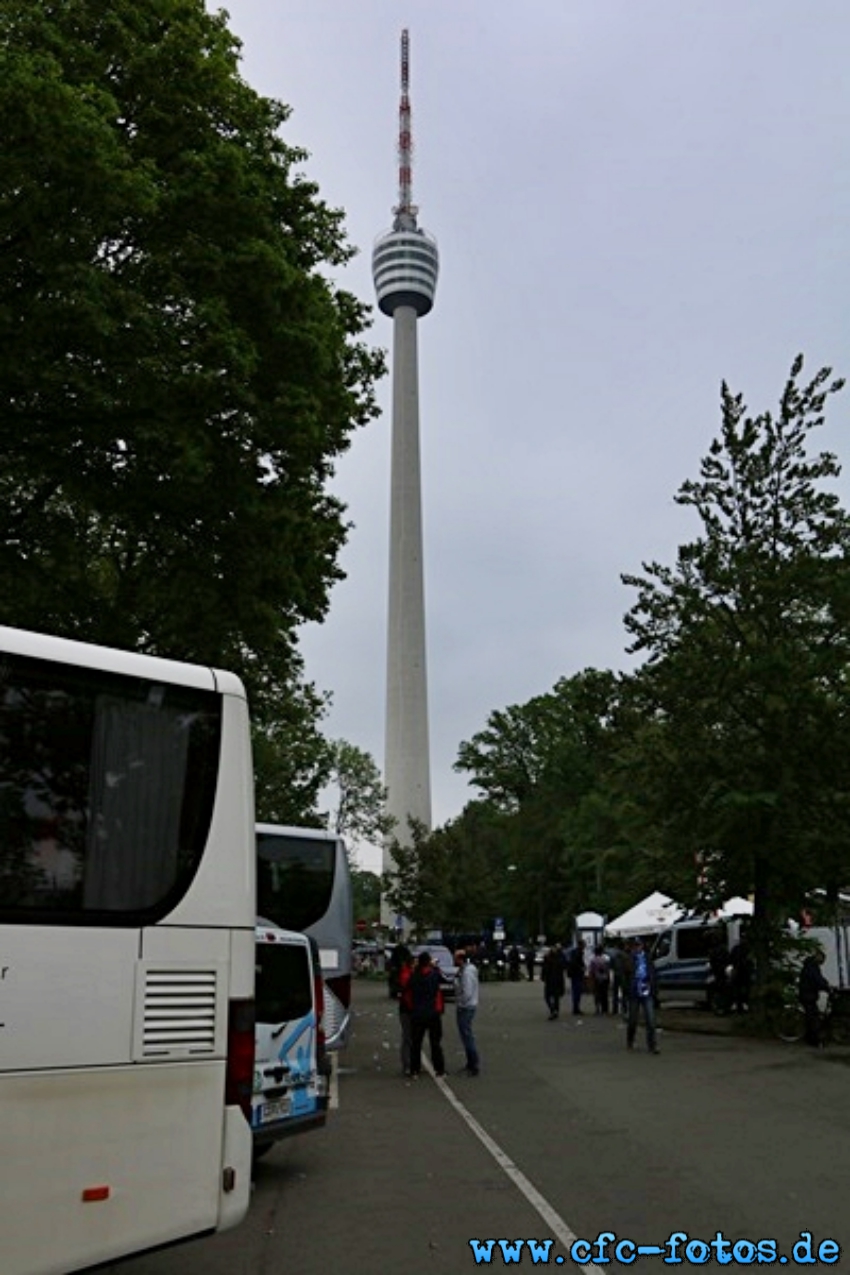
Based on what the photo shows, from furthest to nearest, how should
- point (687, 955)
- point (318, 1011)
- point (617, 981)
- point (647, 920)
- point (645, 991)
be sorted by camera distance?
point (647, 920), point (687, 955), point (617, 981), point (645, 991), point (318, 1011)

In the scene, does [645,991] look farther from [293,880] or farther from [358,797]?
[358,797]

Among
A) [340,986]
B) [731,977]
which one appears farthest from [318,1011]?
[731,977]

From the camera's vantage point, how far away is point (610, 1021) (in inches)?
1075

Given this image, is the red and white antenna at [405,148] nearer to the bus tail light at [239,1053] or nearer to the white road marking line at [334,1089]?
the white road marking line at [334,1089]

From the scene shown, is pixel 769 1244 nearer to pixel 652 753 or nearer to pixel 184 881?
pixel 184 881

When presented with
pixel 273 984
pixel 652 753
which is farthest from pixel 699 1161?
pixel 652 753

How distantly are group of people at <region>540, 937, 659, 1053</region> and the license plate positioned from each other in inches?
Answer: 433

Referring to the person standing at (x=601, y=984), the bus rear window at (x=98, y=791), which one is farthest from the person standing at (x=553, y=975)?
the bus rear window at (x=98, y=791)

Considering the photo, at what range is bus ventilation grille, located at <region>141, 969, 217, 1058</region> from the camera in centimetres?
524

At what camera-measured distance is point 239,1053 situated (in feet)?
18.5

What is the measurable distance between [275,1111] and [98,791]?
5.02 m

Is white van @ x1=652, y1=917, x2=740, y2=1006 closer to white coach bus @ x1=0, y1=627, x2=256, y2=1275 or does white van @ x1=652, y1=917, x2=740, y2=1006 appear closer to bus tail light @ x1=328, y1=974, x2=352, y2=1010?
bus tail light @ x1=328, y1=974, x2=352, y2=1010

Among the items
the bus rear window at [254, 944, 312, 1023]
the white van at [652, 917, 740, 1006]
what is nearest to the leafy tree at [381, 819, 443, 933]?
the white van at [652, 917, 740, 1006]

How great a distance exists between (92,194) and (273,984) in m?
8.82
